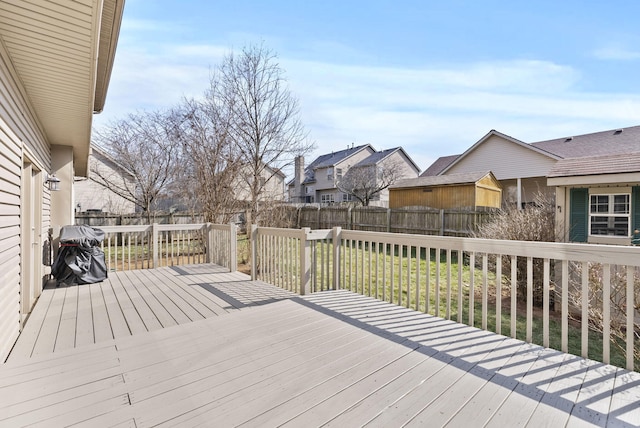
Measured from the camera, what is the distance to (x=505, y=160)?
18.5 meters

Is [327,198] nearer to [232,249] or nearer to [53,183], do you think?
[232,249]

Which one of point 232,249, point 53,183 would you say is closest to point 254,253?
point 232,249

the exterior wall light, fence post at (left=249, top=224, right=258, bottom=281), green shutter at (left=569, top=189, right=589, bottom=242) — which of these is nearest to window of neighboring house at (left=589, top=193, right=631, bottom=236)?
green shutter at (left=569, top=189, right=589, bottom=242)

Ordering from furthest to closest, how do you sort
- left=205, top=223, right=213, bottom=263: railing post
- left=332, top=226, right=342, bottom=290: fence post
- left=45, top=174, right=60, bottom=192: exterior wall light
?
left=205, top=223, right=213, bottom=263: railing post
left=45, top=174, right=60, bottom=192: exterior wall light
left=332, top=226, right=342, bottom=290: fence post

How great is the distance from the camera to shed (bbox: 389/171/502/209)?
49.2 feet

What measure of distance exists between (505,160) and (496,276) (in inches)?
704

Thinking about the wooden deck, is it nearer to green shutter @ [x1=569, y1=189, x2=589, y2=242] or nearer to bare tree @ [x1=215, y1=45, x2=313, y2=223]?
bare tree @ [x1=215, y1=45, x2=313, y2=223]

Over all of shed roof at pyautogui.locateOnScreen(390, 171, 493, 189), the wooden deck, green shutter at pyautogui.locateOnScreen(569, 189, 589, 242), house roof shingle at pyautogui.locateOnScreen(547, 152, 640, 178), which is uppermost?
shed roof at pyautogui.locateOnScreen(390, 171, 493, 189)

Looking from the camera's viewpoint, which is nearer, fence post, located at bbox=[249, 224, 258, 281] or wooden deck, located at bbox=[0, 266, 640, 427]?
wooden deck, located at bbox=[0, 266, 640, 427]

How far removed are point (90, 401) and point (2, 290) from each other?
4.83ft

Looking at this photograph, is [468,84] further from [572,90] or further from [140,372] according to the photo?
[140,372]

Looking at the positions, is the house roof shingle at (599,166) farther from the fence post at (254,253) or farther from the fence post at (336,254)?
the fence post at (254,253)

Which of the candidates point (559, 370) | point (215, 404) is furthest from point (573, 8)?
point (215, 404)

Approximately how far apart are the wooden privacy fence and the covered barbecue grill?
1040 centimetres
